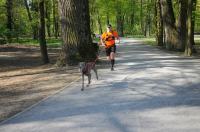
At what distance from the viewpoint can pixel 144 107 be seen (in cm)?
951

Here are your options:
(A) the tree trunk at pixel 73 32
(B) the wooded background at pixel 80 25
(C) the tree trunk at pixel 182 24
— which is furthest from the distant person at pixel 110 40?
(C) the tree trunk at pixel 182 24

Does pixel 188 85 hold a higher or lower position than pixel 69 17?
lower

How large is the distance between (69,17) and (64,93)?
8103 millimetres

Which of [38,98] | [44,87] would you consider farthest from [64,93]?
[44,87]

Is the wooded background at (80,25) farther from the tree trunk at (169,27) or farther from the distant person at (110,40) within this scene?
the distant person at (110,40)

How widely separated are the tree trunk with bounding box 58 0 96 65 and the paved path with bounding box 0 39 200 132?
5.19 m

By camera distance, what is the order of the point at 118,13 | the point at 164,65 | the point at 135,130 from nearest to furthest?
the point at 135,130, the point at 164,65, the point at 118,13

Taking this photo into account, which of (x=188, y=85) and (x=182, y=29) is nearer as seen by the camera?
(x=188, y=85)

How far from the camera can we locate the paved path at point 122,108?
792cm

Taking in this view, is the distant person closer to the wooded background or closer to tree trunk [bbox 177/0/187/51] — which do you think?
the wooded background

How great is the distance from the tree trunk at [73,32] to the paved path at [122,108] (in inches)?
204

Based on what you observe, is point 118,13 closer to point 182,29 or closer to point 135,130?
point 182,29

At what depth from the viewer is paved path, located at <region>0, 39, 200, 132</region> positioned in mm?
7919

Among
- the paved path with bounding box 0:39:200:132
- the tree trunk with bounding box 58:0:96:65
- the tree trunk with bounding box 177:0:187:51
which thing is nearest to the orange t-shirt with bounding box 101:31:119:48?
the tree trunk with bounding box 58:0:96:65
